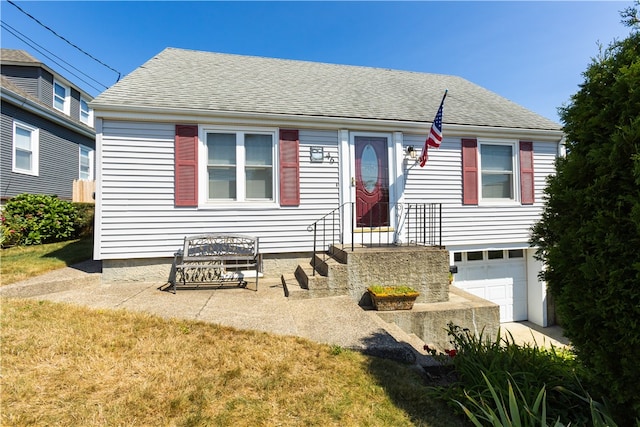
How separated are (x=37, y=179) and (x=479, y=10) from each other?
15.0 meters

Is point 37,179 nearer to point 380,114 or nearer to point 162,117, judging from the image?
point 162,117

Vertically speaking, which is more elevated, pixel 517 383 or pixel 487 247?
pixel 487 247

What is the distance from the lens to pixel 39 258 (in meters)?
6.43

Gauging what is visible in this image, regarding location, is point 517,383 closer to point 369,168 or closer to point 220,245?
point 369,168

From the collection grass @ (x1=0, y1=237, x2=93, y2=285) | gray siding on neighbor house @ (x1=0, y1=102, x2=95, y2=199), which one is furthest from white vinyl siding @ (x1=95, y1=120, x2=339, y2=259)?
gray siding on neighbor house @ (x1=0, y1=102, x2=95, y2=199)

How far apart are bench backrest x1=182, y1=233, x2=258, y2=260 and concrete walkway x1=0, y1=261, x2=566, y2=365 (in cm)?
73

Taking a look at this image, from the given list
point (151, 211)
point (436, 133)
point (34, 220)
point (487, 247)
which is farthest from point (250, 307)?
point (34, 220)

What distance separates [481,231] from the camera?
741cm

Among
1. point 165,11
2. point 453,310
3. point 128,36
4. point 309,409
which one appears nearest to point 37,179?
point 128,36

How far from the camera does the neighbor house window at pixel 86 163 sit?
1338 cm

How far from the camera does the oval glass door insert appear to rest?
6.75 meters

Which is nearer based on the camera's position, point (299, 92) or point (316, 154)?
point (316, 154)

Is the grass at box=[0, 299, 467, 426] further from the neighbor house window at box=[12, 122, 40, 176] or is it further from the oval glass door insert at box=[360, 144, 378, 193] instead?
the neighbor house window at box=[12, 122, 40, 176]

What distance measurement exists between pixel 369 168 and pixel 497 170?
3.56 meters
